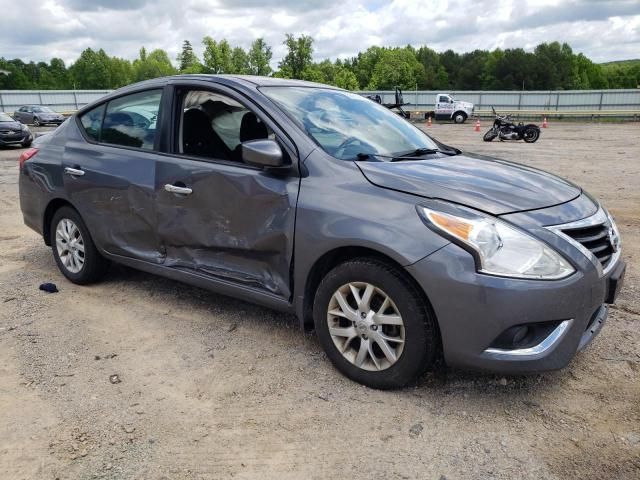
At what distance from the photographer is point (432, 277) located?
2627 mm

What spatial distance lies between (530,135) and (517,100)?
21.6 meters

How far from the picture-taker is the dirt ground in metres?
2.44

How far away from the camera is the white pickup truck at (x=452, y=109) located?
34.7 meters

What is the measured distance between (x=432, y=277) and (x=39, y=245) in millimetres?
5090

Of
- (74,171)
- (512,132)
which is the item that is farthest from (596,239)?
(512,132)

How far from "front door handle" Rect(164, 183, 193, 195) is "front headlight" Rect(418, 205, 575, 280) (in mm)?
1727

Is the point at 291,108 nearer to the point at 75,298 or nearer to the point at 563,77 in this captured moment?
the point at 75,298

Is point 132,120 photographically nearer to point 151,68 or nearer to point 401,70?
point 401,70

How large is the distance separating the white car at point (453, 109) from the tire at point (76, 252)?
32.9 metres

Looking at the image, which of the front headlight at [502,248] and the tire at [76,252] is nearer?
the front headlight at [502,248]

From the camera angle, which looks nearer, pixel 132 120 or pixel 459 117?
pixel 132 120

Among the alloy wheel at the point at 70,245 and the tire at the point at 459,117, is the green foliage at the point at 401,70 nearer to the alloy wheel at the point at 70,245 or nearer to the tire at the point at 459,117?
the tire at the point at 459,117

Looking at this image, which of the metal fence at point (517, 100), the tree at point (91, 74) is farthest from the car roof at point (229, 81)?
the tree at point (91, 74)

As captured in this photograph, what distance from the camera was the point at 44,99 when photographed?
4538 centimetres
